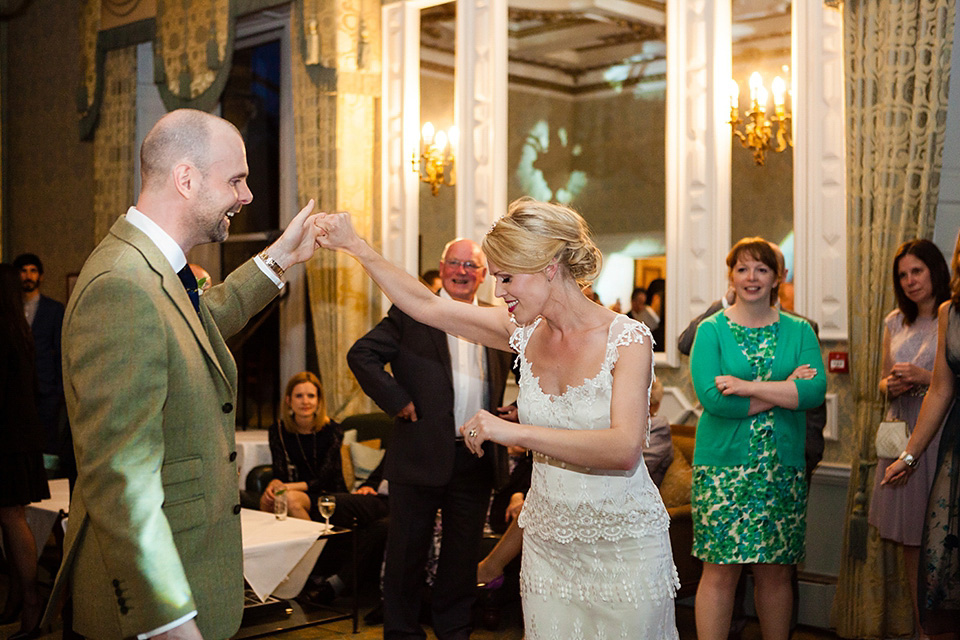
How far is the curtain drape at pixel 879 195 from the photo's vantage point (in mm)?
4223

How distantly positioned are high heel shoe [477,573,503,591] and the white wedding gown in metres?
2.25

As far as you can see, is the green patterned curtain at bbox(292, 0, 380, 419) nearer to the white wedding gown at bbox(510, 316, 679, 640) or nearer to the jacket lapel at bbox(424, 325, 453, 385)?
the jacket lapel at bbox(424, 325, 453, 385)

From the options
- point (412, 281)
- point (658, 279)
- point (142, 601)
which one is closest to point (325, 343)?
point (658, 279)

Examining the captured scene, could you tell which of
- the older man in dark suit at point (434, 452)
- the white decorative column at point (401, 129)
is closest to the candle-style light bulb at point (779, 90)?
the older man in dark suit at point (434, 452)

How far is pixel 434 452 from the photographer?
398cm

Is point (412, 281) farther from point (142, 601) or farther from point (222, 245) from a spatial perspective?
point (222, 245)

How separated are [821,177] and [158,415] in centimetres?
394

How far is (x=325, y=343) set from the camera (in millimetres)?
6711

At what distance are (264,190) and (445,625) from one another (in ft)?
15.6

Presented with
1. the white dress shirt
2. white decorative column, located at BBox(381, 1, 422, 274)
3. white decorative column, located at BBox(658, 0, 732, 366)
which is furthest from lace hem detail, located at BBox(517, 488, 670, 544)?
white decorative column, located at BBox(381, 1, 422, 274)

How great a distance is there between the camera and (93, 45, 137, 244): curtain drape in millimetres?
8023

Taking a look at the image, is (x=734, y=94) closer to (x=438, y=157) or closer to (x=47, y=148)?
(x=438, y=157)

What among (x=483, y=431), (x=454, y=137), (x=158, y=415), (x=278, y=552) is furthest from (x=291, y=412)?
(x=158, y=415)

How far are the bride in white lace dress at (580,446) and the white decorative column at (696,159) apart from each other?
301 cm
